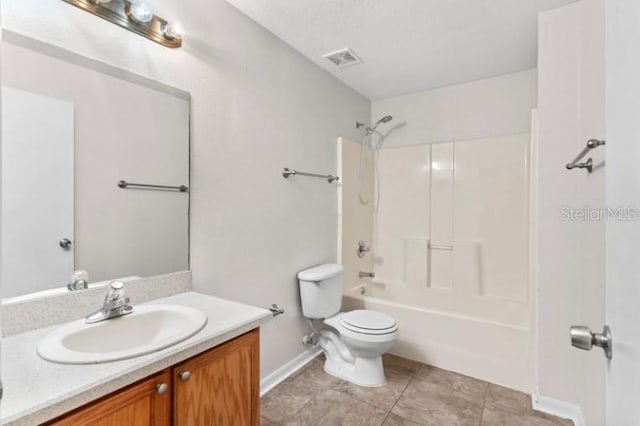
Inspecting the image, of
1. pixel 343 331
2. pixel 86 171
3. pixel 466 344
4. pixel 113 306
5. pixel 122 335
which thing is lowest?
pixel 466 344

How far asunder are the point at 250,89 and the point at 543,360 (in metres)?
2.41

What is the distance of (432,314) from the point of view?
2443 mm

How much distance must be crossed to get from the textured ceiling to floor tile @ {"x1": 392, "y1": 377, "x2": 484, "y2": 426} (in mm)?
2329

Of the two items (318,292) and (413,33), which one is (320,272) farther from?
(413,33)

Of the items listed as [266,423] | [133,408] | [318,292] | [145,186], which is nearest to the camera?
[133,408]

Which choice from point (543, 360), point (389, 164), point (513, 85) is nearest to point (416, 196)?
point (389, 164)

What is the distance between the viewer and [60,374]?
81 cm

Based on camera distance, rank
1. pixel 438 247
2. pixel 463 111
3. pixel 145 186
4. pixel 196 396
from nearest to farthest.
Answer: pixel 196 396
pixel 145 186
pixel 463 111
pixel 438 247

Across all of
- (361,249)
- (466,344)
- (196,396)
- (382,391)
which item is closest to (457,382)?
(466,344)

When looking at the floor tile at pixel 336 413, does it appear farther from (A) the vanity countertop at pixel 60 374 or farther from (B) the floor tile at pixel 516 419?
(A) the vanity countertop at pixel 60 374

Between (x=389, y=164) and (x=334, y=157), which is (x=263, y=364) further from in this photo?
(x=389, y=164)

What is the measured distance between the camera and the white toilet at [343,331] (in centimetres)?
210

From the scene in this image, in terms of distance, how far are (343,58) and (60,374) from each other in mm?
2361

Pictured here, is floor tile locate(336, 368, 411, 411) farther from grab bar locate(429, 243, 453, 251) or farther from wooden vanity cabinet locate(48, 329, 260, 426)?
grab bar locate(429, 243, 453, 251)
